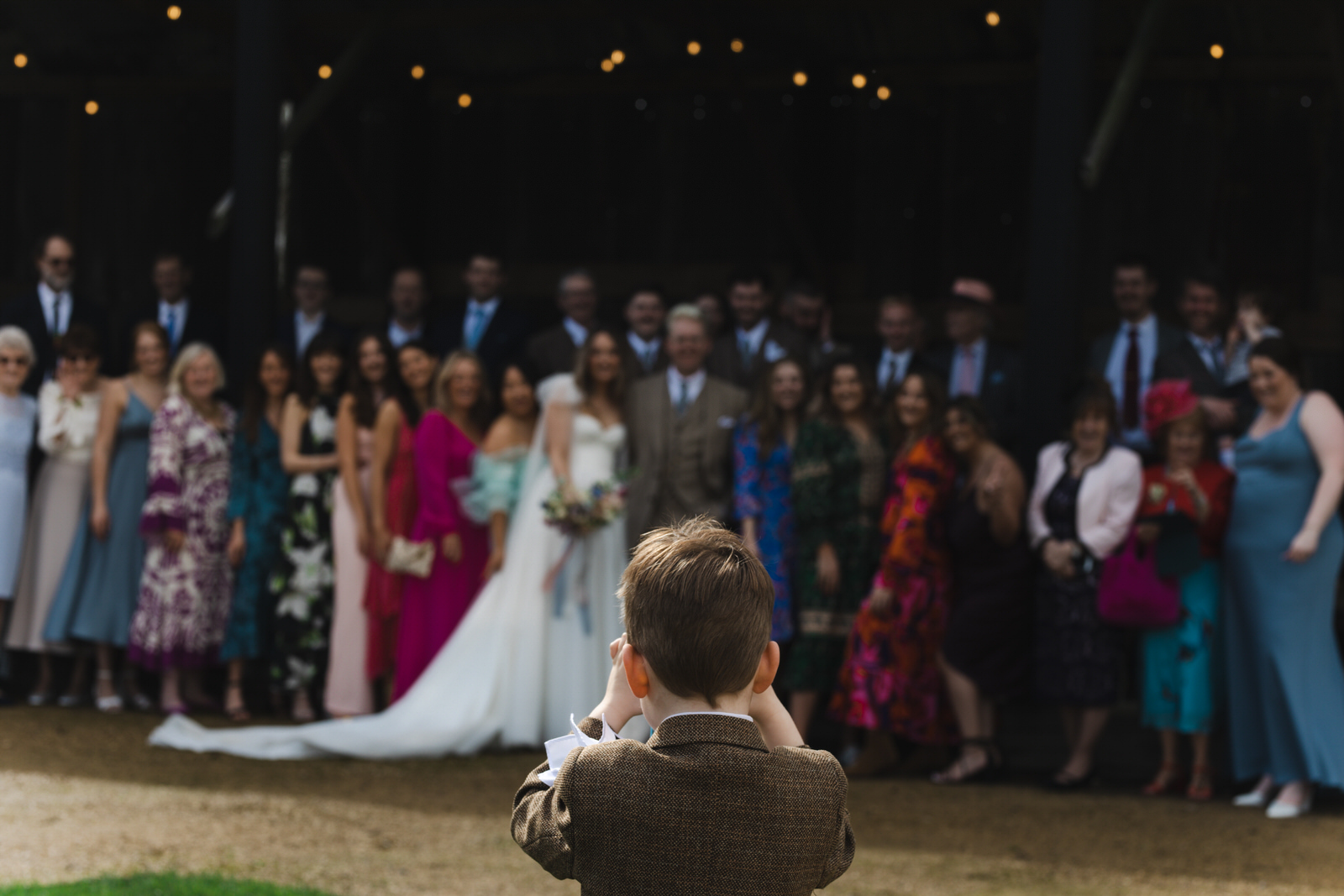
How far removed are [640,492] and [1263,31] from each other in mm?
5713

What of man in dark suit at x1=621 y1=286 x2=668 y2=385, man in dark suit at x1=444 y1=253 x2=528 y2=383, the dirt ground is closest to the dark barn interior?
man in dark suit at x1=444 y1=253 x2=528 y2=383

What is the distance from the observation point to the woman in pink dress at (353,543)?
6.91 metres

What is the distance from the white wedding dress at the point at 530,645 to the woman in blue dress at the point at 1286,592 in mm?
2426

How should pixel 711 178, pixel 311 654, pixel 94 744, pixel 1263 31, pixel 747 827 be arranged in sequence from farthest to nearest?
pixel 711 178
pixel 1263 31
pixel 311 654
pixel 94 744
pixel 747 827

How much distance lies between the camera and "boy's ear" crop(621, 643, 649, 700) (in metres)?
1.95

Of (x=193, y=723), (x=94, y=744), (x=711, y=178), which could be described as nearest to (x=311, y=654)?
(x=193, y=723)

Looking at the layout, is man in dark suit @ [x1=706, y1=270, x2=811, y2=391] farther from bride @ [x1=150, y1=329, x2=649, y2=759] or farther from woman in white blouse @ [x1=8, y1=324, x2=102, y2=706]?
woman in white blouse @ [x1=8, y1=324, x2=102, y2=706]

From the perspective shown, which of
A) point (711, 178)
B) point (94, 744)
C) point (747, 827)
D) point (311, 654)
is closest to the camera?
point (747, 827)

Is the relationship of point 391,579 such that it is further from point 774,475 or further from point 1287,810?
point 1287,810

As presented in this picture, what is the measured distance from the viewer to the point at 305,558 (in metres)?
7.01

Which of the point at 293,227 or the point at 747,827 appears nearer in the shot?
the point at 747,827

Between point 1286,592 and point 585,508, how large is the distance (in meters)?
2.79

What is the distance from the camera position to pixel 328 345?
23.5 feet

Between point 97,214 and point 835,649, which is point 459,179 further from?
point 835,649
